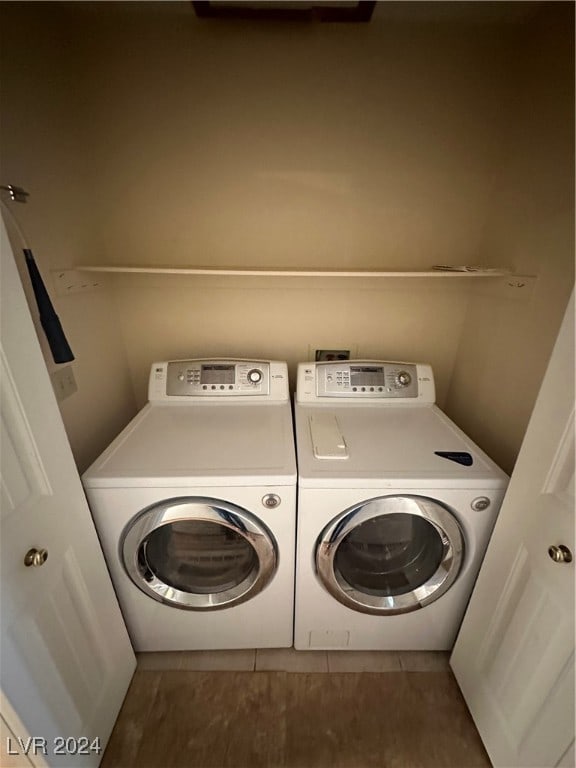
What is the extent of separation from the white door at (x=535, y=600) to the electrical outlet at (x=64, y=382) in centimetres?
148

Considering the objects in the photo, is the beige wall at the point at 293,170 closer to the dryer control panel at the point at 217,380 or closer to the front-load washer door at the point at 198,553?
the dryer control panel at the point at 217,380

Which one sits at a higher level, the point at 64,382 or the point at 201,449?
the point at 64,382

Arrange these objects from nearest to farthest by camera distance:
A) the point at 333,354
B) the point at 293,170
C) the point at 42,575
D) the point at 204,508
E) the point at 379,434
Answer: the point at 42,575 → the point at 204,508 → the point at 379,434 → the point at 293,170 → the point at 333,354

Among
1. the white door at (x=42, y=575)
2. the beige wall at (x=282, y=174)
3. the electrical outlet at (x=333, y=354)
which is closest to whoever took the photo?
the white door at (x=42, y=575)

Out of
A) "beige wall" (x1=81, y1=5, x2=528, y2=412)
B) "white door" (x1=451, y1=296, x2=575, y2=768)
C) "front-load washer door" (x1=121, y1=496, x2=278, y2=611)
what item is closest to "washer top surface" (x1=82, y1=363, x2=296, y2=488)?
"front-load washer door" (x1=121, y1=496, x2=278, y2=611)

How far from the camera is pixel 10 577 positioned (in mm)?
706

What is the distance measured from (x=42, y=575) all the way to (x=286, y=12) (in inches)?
75.6

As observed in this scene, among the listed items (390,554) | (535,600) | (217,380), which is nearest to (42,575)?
(217,380)

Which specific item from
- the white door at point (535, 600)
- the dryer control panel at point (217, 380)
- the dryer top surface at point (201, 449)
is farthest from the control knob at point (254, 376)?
the white door at point (535, 600)

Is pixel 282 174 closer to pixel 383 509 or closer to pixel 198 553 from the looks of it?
pixel 383 509

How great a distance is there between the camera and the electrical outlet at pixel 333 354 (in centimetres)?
169

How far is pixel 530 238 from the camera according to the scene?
1.23 m

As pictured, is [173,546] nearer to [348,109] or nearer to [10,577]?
[10,577]

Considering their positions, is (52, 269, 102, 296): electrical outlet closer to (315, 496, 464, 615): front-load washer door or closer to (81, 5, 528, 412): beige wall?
(81, 5, 528, 412): beige wall
